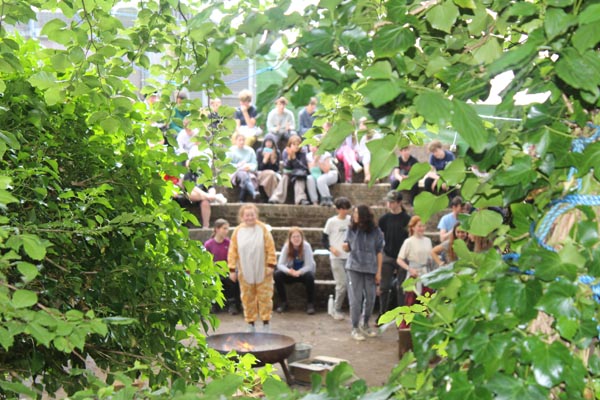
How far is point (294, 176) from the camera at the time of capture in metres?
11.6

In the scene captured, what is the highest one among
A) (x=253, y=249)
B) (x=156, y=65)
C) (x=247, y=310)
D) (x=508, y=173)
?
(x=156, y=65)

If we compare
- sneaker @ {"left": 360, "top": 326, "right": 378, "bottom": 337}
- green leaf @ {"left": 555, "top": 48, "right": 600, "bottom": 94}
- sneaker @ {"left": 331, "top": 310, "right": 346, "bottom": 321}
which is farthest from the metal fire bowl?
green leaf @ {"left": 555, "top": 48, "right": 600, "bottom": 94}

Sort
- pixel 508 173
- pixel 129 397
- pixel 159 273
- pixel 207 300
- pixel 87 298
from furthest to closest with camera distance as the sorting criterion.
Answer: pixel 207 300, pixel 159 273, pixel 87 298, pixel 129 397, pixel 508 173

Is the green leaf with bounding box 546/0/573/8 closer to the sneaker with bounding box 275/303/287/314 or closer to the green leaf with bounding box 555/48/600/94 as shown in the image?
the green leaf with bounding box 555/48/600/94

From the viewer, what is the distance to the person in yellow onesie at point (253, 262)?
864cm

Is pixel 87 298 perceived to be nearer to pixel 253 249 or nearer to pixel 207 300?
pixel 207 300

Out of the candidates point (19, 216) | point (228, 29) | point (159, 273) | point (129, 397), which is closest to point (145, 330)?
point (159, 273)

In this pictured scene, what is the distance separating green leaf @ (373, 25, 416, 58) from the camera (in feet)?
3.20

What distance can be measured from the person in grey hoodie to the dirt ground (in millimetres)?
248

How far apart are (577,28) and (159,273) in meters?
1.52

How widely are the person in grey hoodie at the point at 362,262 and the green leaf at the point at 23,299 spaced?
756 cm

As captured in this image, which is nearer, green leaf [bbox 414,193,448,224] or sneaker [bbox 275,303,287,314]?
green leaf [bbox 414,193,448,224]

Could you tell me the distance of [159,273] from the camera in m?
2.21

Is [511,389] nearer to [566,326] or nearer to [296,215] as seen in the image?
[566,326]
